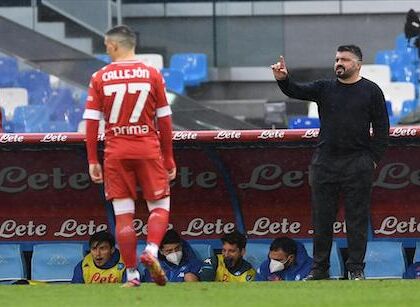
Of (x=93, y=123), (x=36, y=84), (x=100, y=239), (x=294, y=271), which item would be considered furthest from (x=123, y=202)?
(x=36, y=84)

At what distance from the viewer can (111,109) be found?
10164 millimetres

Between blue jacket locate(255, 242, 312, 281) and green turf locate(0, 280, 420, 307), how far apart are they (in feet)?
6.82

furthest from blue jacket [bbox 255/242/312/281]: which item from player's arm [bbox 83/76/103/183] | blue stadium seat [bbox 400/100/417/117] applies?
blue stadium seat [bbox 400/100/417/117]

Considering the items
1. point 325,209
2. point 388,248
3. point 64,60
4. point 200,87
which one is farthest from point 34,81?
point 325,209

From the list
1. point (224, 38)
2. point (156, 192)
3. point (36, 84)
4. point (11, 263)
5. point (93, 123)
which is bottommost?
point (11, 263)

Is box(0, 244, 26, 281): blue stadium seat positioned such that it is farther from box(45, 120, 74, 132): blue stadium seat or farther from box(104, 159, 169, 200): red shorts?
box(45, 120, 74, 132): blue stadium seat

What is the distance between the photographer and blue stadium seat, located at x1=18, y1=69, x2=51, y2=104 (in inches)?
783

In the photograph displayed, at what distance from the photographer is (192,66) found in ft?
81.0

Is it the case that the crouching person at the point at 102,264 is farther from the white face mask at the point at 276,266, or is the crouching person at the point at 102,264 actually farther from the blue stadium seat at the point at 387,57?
the blue stadium seat at the point at 387,57

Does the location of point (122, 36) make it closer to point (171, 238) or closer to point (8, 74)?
point (171, 238)

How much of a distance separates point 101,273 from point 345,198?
8.77ft

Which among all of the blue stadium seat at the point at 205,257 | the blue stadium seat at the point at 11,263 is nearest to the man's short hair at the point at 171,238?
the blue stadium seat at the point at 205,257

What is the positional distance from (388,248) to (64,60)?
8143 mm

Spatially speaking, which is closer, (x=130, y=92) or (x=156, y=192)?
(x=130, y=92)
